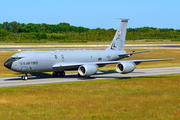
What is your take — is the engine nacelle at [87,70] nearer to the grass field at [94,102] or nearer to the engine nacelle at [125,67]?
the engine nacelle at [125,67]

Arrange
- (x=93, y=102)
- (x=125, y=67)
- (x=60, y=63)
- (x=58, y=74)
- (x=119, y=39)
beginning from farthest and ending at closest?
1. (x=119, y=39)
2. (x=58, y=74)
3. (x=60, y=63)
4. (x=125, y=67)
5. (x=93, y=102)

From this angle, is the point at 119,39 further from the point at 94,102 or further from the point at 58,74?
the point at 94,102

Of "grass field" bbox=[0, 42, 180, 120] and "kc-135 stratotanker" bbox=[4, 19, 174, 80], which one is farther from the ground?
"kc-135 stratotanker" bbox=[4, 19, 174, 80]

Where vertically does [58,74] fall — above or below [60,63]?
below

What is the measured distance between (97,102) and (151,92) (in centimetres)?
680

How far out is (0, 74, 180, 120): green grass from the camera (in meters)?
17.3

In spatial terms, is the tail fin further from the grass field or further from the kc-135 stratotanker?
the grass field

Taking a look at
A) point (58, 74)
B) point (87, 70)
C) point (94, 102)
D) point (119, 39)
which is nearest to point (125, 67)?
point (87, 70)

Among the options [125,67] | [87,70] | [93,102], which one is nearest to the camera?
[93,102]

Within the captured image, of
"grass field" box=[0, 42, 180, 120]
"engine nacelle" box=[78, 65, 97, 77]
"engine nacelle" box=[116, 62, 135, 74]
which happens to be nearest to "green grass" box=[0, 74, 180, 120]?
"grass field" box=[0, 42, 180, 120]

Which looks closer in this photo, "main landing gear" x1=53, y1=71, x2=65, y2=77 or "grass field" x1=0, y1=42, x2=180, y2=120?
"grass field" x1=0, y1=42, x2=180, y2=120

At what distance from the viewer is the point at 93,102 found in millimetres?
20875

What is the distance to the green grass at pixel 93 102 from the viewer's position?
17.3 meters

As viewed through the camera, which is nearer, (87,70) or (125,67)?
(87,70)
